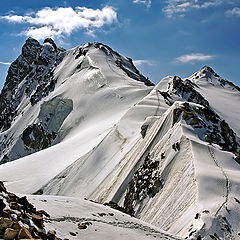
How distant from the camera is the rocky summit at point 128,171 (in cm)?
1703

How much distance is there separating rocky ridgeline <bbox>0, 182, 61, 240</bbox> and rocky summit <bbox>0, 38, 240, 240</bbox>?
33mm

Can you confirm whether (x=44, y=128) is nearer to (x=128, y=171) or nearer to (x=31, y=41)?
(x=128, y=171)

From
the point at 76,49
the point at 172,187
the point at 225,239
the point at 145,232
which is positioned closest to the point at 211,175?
the point at 172,187

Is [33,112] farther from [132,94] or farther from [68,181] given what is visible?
[68,181]

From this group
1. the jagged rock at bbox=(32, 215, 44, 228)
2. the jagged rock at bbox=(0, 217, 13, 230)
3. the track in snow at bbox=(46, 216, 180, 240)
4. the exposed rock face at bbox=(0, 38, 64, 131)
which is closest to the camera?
the jagged rock at bbox=(0, 217, 13, 230)

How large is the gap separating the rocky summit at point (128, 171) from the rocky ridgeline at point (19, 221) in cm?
3

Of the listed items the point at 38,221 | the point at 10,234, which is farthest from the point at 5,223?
the point at 38,221

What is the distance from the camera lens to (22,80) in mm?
146250

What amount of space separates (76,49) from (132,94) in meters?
49.8

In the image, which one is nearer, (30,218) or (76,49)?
(30,218)

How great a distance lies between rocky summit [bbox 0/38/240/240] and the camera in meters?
17.0

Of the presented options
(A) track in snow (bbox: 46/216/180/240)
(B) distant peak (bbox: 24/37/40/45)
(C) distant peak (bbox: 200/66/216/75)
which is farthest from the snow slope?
(B) distant peak (bbox: 24/37/40/45)

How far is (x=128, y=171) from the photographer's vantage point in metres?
32.7

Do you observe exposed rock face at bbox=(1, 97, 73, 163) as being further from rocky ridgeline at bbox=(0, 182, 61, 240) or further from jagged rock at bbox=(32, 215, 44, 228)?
jagged rock at bbox=(32, 215, 44, 228)
